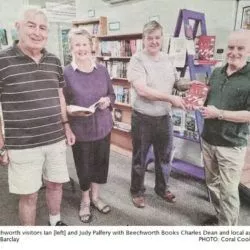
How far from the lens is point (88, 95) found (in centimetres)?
127

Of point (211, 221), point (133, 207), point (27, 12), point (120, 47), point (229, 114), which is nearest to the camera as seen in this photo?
point (27, 12)

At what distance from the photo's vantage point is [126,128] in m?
2.46

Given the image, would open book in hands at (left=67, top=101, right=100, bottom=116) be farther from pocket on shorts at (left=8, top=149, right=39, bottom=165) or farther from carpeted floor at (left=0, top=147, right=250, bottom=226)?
carpeted floor at (left=0, top=147, right=250, bottom=226)

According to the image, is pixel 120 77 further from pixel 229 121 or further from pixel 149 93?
pixel 229 121

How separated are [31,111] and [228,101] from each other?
75 cm

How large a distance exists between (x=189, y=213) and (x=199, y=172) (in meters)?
0.41

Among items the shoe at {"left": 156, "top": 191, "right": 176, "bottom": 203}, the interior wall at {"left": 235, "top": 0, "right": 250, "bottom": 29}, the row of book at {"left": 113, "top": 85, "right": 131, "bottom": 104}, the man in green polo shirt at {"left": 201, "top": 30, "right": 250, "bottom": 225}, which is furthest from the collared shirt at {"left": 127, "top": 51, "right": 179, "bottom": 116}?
the row of book at {"left": 113, "top": 85, "right": 131, "bottom": 104}

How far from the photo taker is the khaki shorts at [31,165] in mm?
1074

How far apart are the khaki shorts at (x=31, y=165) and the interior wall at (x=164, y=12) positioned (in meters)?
1.06

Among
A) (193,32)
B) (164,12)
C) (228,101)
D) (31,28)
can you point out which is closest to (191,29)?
(193,32)

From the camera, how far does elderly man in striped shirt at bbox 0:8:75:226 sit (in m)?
0.99

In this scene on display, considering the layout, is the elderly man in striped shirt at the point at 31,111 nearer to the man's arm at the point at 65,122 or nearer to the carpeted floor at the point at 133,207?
the man's arm at the point at 65,122

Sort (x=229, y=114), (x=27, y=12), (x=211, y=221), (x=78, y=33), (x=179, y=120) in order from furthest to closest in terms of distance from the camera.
A: (x=179, y=120) < (x=211, y=221) < (x=78, y=33) < (x=229, y=114) < (x=27, y=12)
